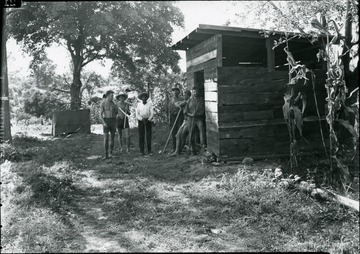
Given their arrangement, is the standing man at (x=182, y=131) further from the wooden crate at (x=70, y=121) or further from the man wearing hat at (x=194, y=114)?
the wooden crate at (x=70, y=121)

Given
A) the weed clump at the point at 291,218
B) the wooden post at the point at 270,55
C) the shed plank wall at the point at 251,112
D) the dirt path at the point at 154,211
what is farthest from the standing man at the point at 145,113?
the weed clump at the point at 291,218

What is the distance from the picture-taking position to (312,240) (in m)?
Answer: 4.33

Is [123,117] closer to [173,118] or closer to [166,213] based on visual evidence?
[173,118]

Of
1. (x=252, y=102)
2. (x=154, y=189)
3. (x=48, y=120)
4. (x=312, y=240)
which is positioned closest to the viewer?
(x=312, y=240)

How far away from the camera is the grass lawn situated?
4.21 meters

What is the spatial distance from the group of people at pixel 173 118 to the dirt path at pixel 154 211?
4.72 ft

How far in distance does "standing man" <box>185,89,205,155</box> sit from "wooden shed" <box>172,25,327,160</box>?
0.52 m

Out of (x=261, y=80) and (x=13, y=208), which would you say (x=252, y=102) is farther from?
(x=13, y=208)

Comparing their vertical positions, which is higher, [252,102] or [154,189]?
[252,102]

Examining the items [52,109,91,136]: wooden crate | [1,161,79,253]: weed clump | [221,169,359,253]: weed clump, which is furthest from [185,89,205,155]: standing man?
[52,109,91,136]: wooden crate

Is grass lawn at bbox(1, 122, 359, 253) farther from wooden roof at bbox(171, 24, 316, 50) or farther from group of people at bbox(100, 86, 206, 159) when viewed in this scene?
wooden roof at bbox(171, 24, 316, 50)

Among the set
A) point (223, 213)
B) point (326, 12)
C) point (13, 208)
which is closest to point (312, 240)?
point (223, 213)

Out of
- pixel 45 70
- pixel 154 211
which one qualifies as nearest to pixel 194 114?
pixel 154 211

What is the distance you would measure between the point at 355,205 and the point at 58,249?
414 cm
